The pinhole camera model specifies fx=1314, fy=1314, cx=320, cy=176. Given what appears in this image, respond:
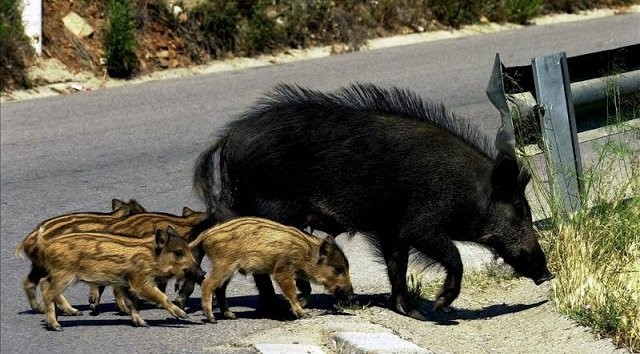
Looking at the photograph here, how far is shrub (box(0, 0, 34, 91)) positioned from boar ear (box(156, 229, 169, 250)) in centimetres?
644

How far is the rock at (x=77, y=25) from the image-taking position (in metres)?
15.0

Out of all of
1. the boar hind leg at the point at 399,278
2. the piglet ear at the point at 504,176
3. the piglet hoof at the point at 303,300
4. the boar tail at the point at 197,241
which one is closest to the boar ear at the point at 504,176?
the piglet ear at the point at 504,176

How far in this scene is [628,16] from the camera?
1964 cm

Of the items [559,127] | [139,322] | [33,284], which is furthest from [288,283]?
[559,127]

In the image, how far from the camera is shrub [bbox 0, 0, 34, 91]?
13.9 m

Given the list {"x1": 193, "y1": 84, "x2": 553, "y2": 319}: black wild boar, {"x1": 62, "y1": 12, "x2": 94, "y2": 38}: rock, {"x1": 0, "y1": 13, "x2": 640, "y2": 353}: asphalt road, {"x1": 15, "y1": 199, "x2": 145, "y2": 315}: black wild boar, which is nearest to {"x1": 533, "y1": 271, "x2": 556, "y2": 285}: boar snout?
{"x1": 193, "y1": 84, "x2": 553, "y2": 319}: black wild boar

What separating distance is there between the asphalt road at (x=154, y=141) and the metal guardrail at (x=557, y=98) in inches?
16.3

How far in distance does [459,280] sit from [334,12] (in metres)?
9.00

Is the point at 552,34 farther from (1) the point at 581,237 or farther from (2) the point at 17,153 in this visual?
(1) the point at 581,237

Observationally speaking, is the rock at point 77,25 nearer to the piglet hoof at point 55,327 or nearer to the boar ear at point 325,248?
the piglet hoof at point 55,327

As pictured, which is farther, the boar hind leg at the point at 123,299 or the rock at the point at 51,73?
the rock at the point at 51,73

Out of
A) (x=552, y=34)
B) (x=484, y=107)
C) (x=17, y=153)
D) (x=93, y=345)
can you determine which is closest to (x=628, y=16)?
(x=552, y=34)

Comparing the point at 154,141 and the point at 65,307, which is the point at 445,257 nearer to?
the point at 65,307

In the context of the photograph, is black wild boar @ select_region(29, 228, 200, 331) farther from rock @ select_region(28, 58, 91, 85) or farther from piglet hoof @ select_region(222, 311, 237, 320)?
rock @ select_region(28, 58, 91, 85)
